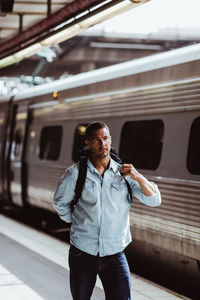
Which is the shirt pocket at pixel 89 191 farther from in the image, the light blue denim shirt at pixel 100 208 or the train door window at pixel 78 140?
the train door window at pixel 78 140

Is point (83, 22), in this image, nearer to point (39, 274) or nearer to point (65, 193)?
point (39, 274)

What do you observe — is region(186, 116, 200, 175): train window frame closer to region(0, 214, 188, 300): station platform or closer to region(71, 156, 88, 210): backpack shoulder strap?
region(0, 214, 188, 300): station platform

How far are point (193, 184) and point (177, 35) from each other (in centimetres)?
2241

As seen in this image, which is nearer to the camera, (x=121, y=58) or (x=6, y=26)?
(x=6, y=26)

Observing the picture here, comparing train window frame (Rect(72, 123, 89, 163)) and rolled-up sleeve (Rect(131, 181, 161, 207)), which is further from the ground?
train window frame (Rect(72, 123, 89, 163))

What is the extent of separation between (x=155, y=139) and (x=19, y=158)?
5738 mm

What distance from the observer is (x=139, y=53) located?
28219 millimetres

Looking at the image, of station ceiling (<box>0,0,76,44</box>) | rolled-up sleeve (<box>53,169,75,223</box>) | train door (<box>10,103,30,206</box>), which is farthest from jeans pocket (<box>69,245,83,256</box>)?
train door (<box>10,103,30,206</box>)

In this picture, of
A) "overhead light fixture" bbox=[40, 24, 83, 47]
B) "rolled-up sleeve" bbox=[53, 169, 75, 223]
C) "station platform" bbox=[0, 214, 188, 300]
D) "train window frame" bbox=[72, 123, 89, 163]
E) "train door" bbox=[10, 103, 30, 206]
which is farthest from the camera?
"train door" bbox=[10, 103, 30, 206]

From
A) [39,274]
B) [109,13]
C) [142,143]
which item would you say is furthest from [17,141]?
[39,274]

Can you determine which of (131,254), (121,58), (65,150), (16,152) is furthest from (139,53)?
(131,254)

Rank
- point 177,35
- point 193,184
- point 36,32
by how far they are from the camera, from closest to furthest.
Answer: point 193,184 → point 36,32 → point 177,35

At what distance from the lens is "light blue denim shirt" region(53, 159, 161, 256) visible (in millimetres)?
3561

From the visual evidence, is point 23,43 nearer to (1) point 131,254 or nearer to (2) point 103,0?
(2) point 103,0
